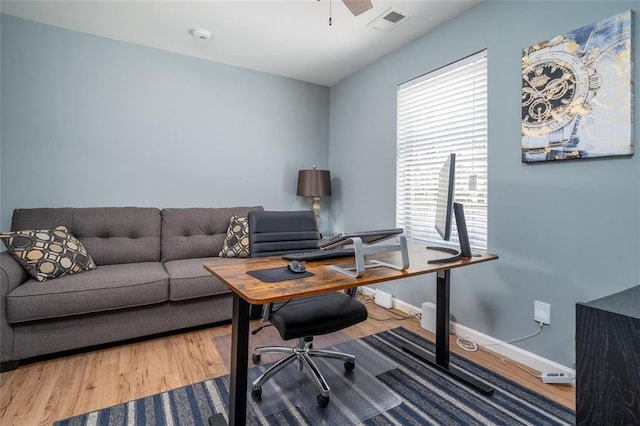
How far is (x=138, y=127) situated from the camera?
9.54ft

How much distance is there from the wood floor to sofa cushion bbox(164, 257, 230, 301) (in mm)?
334

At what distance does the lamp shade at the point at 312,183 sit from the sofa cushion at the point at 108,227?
1.48m

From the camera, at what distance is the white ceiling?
7.45ft

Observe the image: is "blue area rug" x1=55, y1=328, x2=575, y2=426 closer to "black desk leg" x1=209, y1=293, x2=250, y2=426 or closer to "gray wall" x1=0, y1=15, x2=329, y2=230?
"black desk leg" x1=209, y1=293, x2=250, y2=426

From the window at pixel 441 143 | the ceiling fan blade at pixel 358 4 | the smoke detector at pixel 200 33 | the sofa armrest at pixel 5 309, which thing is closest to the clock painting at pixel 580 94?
the window at pixel 441 143

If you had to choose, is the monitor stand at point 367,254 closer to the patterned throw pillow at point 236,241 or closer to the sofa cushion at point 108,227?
the patterned throw pillow at point 236,241

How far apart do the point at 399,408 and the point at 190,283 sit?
162 cm

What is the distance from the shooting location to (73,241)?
7.54ft

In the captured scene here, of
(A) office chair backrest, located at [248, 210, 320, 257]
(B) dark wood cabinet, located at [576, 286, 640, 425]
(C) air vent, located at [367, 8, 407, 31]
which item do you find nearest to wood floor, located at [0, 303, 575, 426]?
(B) dark wood cabinet, located at [576, 286, 640, 425]

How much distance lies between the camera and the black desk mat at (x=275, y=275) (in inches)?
48.8

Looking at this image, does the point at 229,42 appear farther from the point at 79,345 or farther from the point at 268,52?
the point at 79,345

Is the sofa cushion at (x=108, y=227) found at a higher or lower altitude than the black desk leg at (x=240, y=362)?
higher

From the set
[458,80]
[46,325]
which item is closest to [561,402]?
[458,80]

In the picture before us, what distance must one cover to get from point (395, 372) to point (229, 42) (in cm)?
296
